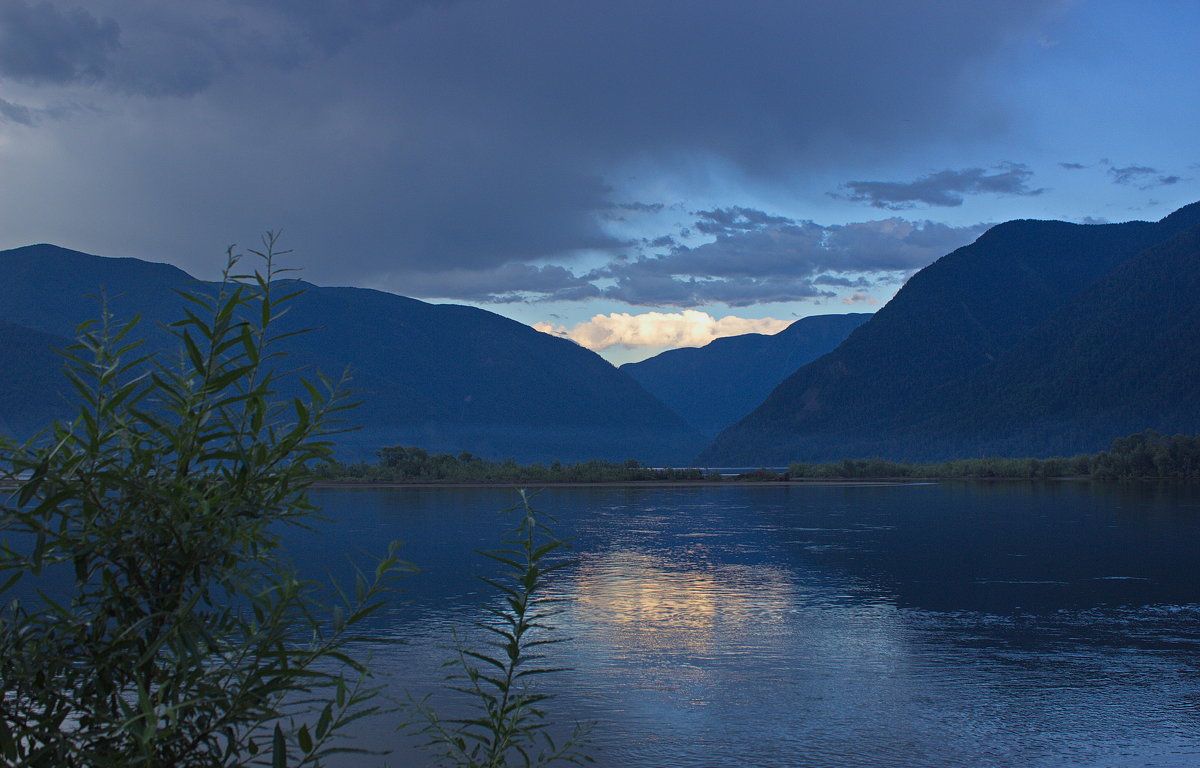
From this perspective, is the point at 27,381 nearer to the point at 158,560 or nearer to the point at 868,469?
the point at 868,469

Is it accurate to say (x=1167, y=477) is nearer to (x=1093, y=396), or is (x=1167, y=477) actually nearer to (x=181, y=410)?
(x=1093, y=396)

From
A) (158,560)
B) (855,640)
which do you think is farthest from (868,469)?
(158,560)

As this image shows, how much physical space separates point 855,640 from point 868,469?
3768 inches

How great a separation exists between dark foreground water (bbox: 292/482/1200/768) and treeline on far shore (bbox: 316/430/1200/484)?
54.8m

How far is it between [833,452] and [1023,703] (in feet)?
591

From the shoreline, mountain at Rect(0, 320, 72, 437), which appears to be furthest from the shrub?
mountain at Rect(0, 320, 72, 437)

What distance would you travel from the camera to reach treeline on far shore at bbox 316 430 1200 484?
314ft

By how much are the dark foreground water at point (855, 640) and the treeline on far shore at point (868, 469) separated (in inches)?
2157

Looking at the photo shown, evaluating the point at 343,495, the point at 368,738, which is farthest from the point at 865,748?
the point at 343,495

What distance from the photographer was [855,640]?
21.0 metres

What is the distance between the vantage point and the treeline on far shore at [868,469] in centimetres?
9569

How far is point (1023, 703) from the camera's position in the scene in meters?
15.7

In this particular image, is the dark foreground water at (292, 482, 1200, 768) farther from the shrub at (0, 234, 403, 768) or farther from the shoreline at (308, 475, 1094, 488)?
the shoreline at (308, 475, 1094, 488)

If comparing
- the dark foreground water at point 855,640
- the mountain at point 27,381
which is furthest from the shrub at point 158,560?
the mountain at point 27,381
